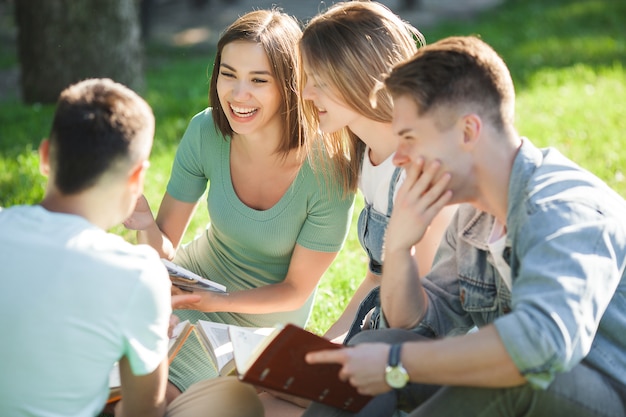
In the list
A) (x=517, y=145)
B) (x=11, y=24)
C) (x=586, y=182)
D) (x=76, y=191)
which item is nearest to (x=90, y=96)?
(x=76, y=191)

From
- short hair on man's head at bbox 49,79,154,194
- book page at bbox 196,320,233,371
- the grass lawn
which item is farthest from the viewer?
the grass lawn

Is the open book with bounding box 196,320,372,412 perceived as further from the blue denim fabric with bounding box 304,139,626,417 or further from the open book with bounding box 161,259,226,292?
the open book with bounding box 161,259,226,292

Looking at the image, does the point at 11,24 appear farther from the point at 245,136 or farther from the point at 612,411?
the point at 612,411

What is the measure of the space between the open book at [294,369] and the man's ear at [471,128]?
709 millimetres

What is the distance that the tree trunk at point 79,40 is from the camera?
8.35m

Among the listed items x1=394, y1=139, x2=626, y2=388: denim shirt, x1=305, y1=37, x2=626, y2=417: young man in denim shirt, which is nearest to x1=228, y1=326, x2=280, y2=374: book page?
x1=305, y1=37, x2=626, y2=417: young man in denim shirt

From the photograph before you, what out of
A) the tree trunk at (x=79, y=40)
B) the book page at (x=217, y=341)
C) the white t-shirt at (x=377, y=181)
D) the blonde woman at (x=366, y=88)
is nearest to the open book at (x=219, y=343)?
the book page at (x=217, y=341)

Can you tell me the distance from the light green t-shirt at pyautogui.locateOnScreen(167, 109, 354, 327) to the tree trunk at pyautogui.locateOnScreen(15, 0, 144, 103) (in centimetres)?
485

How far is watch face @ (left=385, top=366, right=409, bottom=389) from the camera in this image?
2422mm

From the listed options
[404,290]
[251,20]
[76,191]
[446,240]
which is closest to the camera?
[76,191]

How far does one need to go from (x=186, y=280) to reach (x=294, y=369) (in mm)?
787

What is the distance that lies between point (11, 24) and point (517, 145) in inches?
586

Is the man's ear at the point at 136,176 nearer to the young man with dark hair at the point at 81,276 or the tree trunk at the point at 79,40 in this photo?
the young man with dark hair at the point at 81,276

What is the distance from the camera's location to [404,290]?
9.52 feet
